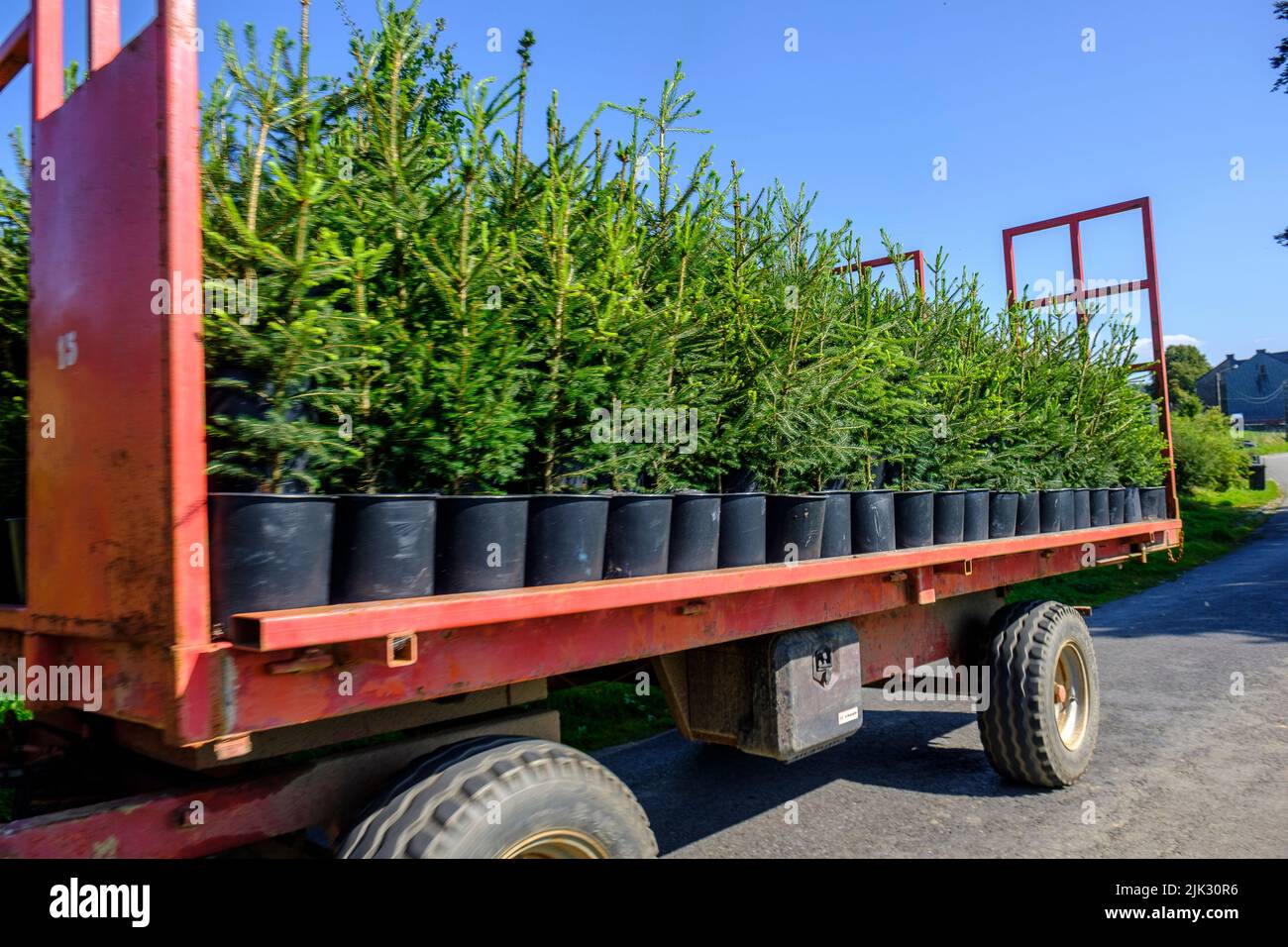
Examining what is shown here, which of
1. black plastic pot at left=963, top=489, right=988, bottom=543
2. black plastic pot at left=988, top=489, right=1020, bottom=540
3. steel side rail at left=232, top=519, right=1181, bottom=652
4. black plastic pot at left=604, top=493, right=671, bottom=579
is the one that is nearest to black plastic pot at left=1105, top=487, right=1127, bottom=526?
black plastic pot at left=988, top=489, right=1020, bottom=540

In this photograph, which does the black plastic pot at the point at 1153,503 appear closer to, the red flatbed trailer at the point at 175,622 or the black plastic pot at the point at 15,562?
the red flatbed trailer at the point at 175,622

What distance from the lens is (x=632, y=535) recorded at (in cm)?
241

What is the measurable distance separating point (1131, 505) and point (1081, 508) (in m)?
1.02

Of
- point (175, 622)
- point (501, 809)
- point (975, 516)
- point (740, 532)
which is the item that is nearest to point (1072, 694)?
point (975, 516)

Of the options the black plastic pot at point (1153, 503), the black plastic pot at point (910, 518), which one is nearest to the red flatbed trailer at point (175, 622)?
the black plastic pot at point (910, 518)

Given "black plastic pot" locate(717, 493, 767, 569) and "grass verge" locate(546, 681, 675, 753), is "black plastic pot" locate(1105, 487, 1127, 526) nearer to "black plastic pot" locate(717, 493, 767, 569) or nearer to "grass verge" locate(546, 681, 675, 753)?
"grass verge" locate(546, 681, 675, 753)

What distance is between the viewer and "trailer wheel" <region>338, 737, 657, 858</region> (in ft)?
6.07

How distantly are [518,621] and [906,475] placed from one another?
109 inches

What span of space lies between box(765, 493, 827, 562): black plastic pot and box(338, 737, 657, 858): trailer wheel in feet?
3.31

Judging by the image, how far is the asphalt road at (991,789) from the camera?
3756 mm

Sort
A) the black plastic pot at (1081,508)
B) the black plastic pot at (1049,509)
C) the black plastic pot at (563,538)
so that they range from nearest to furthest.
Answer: the black plastic pot at (563,538), the black plastic pot at (1049,509), the black plastic pot at (1081,508)

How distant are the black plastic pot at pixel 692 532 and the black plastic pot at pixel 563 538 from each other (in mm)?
319
